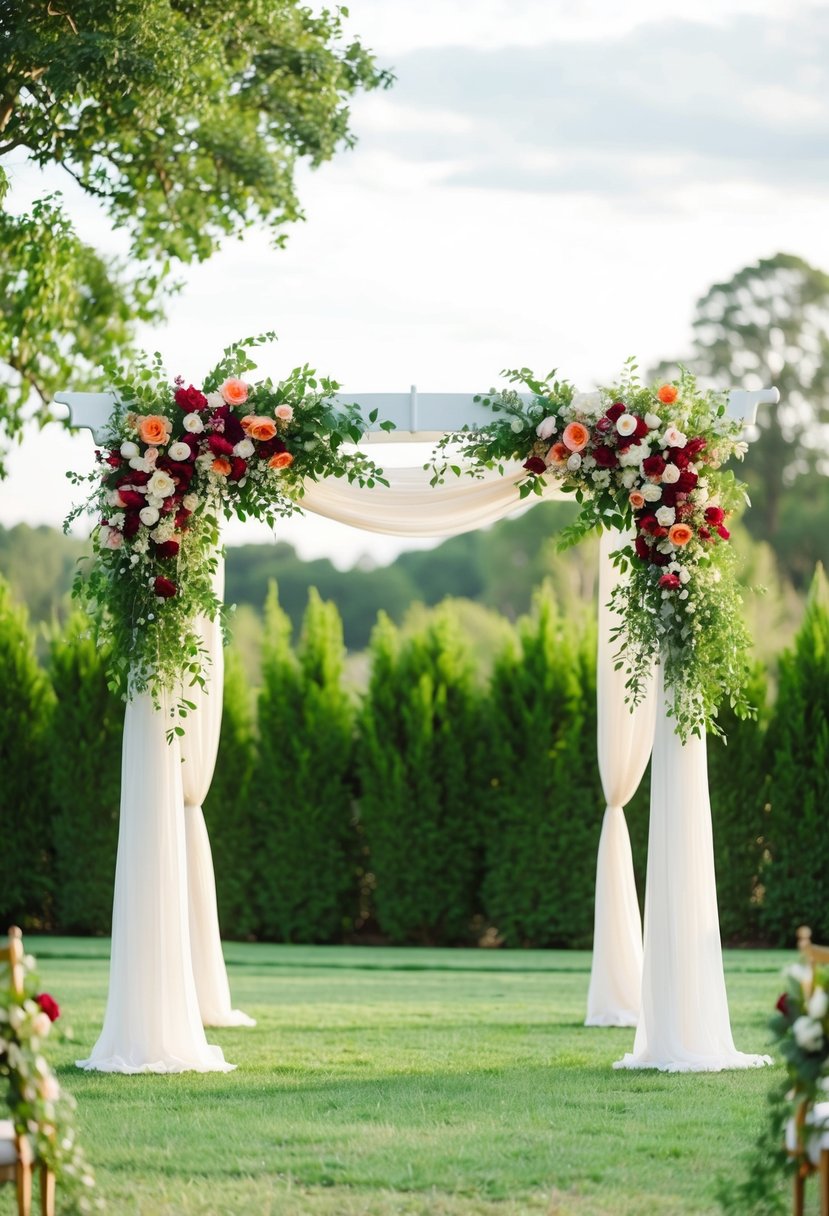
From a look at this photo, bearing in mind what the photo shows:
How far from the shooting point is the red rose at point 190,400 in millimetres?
6715

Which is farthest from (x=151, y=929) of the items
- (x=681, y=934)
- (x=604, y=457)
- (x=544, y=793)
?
(x=544, y=793)

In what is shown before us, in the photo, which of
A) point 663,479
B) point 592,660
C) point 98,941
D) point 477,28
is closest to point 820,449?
point 477,28

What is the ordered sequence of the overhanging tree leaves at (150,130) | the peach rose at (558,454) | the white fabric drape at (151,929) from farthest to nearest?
the overhanging tree leaves at (150,130) → the peach rose at (558,454) → the white fabric drape at (151,929)

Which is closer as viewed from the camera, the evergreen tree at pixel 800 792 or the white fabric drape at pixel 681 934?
the white fabric drape at pixel 681 934

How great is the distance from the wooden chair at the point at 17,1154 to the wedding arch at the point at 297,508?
8.51ft

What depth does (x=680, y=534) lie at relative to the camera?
6602mm

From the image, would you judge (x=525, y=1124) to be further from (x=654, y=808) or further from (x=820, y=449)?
(x=820, y=449)

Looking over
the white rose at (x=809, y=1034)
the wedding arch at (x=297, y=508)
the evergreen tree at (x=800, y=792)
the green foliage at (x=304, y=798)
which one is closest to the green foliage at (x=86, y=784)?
the green foliage at (x=304, y=798)

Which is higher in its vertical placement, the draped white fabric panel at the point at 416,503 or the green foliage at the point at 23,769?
the draped white fabric panel at the point at 416,503

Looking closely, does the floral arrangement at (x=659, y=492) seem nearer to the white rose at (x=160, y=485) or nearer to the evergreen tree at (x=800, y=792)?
the white rose at (x=160, y=485)

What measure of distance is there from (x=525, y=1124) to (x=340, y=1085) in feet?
3.64

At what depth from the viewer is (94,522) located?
6957 mm

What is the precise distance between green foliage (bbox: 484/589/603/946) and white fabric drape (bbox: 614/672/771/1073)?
5.38 metres

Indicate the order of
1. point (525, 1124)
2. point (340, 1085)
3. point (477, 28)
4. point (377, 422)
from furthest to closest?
point (477, 28), point (377, 422), point (340, 1085), point (525, 1124)
